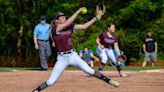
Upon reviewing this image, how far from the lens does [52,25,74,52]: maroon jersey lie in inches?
453

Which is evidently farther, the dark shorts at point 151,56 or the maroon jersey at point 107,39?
the dark shorts at point 151,56

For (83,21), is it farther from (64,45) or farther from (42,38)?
(64,45)

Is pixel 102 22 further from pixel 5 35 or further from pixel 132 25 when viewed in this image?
pixel 5 35

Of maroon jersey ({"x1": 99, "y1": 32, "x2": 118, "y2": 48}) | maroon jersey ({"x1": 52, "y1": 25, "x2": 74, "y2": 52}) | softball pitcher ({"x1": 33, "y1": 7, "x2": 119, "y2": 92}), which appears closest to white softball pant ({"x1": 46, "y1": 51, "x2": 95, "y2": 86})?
softball pitcher ({"x1": 33, "y1": 7, "x2": 119, "y2": 92})

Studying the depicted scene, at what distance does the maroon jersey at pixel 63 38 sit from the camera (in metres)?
11.5

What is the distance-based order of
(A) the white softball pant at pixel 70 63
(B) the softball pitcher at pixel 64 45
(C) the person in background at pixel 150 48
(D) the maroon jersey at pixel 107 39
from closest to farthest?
(B) the softball pitcher at pixel 64 45
(A) the white softball pant at pixel 70 63
(D) the maroon jersey at pixel 107 39
(C) the person in background at pixel 150 48

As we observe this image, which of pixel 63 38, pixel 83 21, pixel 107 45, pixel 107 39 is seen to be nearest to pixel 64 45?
pixel 63 38

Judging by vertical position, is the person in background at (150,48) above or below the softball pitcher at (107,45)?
below

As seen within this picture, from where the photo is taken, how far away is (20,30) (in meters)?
42.2

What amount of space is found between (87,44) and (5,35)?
860 cm

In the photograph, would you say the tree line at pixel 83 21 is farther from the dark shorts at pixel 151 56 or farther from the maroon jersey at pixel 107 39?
the maroon jersey at pixel 107 39

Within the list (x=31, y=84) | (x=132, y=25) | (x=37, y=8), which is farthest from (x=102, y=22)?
(x=31, y=84)

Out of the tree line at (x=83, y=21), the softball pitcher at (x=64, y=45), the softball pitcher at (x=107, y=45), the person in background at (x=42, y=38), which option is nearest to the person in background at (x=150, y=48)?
the tree line at (x=83, y=21)

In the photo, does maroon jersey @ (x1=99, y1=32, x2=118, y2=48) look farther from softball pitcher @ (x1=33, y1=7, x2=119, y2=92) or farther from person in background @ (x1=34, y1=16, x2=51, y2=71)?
softball pitcher @ (x1=33, y1=7, x2=119, y2=92)
